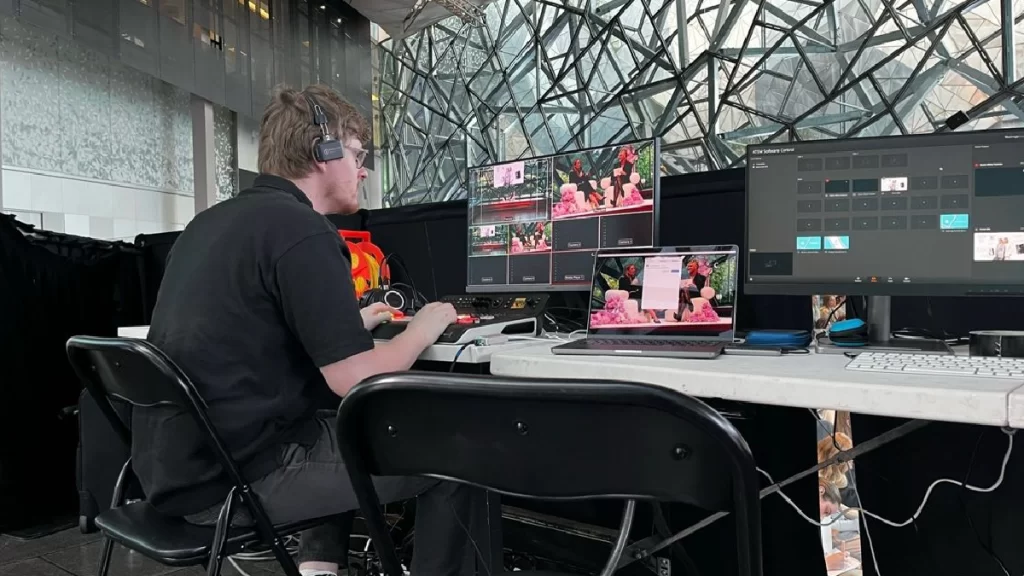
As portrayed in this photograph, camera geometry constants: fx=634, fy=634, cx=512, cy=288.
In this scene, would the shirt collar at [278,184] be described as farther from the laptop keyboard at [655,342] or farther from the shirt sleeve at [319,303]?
the laptop keyboard at [655,342]

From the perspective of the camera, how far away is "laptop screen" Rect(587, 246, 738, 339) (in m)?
1.35

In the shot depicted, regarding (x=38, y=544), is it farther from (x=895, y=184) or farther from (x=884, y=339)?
(x=895, y=184)

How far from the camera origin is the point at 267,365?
109 centimetres

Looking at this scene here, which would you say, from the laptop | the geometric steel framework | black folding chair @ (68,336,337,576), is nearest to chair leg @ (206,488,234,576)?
black folding chair @ (68,336,337,576)

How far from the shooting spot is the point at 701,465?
510 mm

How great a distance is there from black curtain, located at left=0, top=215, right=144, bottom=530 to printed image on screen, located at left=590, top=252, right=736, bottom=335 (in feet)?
6.76

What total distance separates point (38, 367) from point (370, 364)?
220cm

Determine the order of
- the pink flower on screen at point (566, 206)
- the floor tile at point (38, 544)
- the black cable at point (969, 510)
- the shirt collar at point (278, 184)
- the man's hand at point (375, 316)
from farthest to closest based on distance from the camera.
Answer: the floor tile at point (38, 544) < the pink flower on screen at point (566, 206) < the man's hand at point (375, 316) < the black cable at point (969, 510) < the shirt collar at point (278, 184)

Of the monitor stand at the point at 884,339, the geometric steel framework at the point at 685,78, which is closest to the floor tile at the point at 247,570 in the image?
the monitor stand at the point at 884,339

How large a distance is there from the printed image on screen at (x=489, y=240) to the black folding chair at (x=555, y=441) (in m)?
1.27

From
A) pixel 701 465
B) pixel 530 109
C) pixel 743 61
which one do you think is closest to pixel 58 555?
pixel 701 465

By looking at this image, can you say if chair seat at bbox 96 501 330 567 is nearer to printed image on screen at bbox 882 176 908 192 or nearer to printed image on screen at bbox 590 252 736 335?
printed image on screen at bbox 590 252 736 335

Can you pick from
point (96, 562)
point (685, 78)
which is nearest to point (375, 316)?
point (96, 562)

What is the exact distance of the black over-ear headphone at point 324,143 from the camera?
53.1 inches
